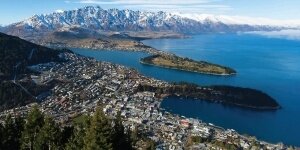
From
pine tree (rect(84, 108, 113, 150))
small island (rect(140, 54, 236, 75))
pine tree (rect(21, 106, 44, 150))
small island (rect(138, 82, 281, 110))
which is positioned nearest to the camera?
pine tree (rect(84, 108, 113, 150))

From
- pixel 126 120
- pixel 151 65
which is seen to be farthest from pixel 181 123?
pixel 151 65

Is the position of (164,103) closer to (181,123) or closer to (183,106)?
(183,106)

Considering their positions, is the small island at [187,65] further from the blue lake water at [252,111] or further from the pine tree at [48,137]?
the pine tree at [48,137]

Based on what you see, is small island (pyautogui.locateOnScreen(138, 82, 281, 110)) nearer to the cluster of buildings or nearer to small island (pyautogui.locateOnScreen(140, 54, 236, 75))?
the cluster of buildings

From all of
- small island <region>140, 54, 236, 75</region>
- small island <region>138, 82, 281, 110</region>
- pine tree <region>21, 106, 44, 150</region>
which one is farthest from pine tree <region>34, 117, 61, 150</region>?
small island <region>140, 54, 236, 75</region>

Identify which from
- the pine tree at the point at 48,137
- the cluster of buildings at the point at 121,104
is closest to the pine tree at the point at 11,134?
the pine tree at the point at 48,137

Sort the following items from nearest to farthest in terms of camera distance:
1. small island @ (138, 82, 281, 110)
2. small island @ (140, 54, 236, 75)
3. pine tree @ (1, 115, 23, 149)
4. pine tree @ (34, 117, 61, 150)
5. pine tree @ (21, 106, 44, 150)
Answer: pine tree @ (34, 117, 61, 150) < pine tree @ (21, 106, 44, 150) < pine tree @ (1, 115, 23, 149) < small island @ (138, 82, 281, 110) < small island @ (140, 54, 236, 75)

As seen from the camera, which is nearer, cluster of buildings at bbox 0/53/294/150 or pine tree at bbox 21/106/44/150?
pine tree at bbox 21/106/44/150
